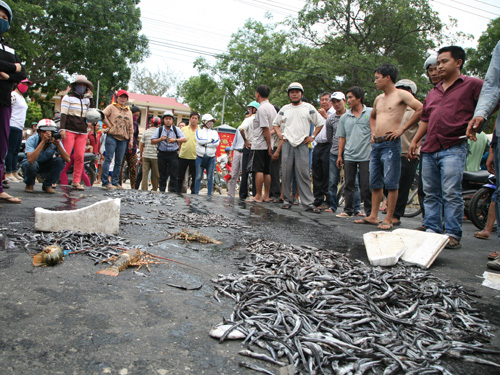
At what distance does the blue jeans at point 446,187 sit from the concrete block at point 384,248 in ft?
3.10

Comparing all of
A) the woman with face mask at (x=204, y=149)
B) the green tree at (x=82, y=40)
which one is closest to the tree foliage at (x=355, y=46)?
the green tree at (x=82, y=40)

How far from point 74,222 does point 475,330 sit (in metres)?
3.44

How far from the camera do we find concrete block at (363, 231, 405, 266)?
3598 millimetres

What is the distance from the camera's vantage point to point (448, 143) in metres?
4.60

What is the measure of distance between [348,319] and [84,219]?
273 centimetres

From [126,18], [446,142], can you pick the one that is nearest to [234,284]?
[446,142]

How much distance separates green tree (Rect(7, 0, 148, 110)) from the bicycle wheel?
2155cm

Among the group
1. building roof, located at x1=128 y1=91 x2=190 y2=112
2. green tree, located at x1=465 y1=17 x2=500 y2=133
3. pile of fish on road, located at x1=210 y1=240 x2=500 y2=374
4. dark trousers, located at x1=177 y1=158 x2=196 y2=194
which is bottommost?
pile of fish on road, located at x1=210 y1=240 x2=500 y2=374

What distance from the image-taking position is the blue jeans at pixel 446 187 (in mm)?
4492

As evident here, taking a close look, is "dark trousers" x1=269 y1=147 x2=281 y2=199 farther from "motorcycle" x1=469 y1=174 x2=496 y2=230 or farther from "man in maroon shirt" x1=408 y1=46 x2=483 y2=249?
"man in maroon shirt" x1=408 y1=46 x2=483 y2=249

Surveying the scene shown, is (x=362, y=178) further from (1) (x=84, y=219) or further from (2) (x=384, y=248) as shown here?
(1) (x=84, y=219)

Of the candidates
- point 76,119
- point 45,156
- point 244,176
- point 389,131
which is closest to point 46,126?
point 45,156

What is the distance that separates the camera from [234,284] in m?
2.79

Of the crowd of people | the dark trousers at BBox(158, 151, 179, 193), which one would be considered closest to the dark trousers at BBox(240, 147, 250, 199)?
the crowd of people
